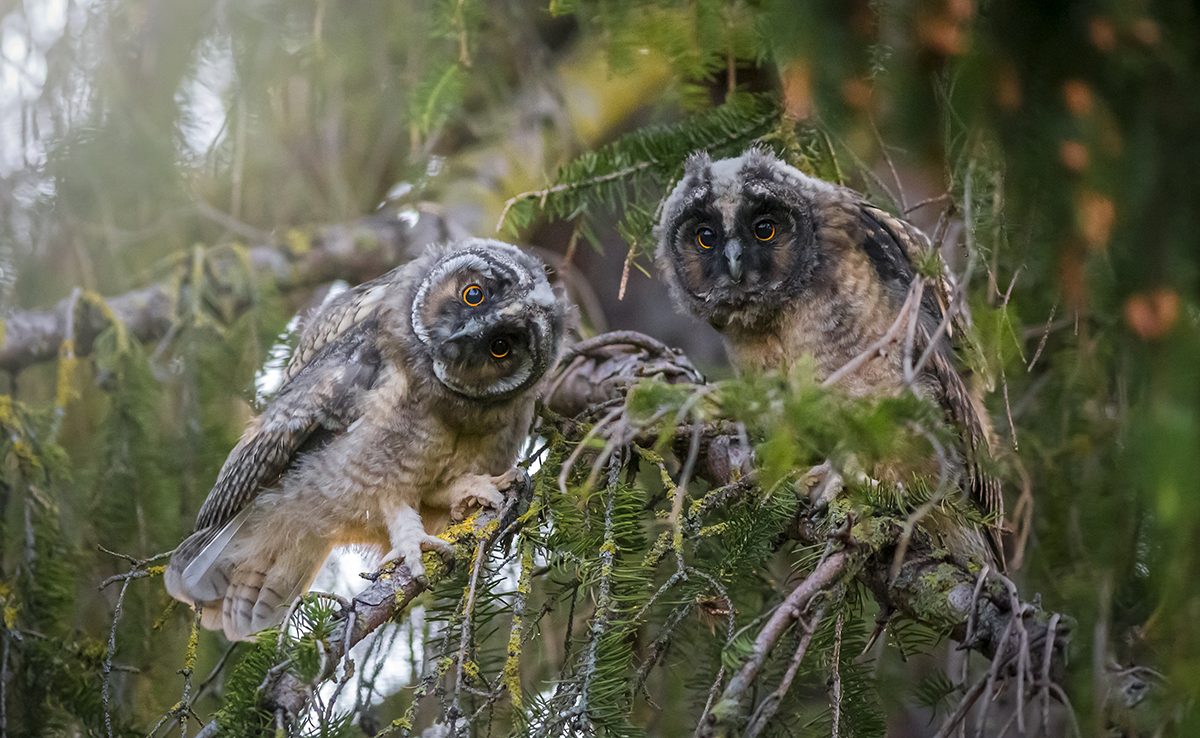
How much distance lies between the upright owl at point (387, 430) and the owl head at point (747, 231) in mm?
482

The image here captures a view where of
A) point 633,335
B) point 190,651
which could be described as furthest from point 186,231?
point 190,651

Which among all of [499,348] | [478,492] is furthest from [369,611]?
[499,348]

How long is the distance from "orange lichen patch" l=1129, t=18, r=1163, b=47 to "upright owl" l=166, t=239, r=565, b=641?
1.69m

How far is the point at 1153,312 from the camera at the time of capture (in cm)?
88

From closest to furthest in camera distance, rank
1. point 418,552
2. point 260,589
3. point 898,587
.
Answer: point 898,587, point 418,552, point 260,589

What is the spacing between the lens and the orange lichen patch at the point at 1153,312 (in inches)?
34.0

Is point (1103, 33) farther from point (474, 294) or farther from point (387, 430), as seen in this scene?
point (387, 430)

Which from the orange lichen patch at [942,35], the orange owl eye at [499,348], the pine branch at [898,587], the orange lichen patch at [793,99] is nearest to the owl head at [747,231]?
the orange lichen patch at [793,99]

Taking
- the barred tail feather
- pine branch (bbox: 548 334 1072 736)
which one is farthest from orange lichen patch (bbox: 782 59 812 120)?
the barred tail feather

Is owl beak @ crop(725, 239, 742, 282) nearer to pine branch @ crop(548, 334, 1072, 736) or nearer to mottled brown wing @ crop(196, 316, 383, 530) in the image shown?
pine branch @ crop(548, 334, 1072, 736)

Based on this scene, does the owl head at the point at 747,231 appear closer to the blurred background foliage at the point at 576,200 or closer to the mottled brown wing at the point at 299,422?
the blurred background foliage at the point at 576,200

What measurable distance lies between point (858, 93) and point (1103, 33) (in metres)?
0.41

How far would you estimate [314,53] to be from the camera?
2736mm

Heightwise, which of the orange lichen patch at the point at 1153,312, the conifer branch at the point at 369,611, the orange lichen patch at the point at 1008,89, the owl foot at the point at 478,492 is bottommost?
the conifer branch at the point at 369,611
